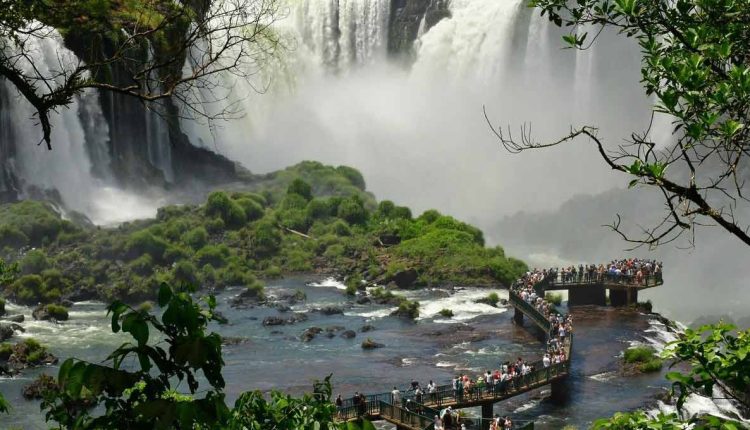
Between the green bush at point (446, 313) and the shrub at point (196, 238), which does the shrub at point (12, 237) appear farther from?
the green bush at point (446, 313)

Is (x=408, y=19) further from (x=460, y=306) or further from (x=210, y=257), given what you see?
(x=460, y=306)

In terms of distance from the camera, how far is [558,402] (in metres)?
28.1

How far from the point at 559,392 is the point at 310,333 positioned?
39.1 feet

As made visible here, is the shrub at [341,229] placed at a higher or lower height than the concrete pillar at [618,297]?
higher

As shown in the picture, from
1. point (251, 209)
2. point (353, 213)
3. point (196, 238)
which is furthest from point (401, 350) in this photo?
point (251, 209)

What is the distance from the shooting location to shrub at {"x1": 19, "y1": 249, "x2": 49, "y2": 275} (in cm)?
4194

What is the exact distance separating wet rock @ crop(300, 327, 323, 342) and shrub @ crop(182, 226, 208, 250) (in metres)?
14.3

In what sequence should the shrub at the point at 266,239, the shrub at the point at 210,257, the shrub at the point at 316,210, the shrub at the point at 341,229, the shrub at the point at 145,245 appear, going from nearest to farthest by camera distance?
1. the shrub at the point at 145,245
2. the shrub at the point at 210,257
3. the shrub at the point at 266,239
4. the shrub at the point at 341,229
5. the shrub at the point at 316,210

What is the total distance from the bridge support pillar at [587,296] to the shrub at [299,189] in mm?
21996

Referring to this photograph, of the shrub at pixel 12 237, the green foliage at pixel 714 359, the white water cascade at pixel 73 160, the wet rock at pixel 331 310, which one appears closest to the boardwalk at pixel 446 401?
the wet rock at pixel 331 310

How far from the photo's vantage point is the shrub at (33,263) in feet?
138

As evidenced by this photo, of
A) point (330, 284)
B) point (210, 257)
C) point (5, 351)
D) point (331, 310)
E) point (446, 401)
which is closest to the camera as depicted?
point (446, 401)

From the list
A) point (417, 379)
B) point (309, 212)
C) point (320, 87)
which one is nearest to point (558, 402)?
point (417, 379)

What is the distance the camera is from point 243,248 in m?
51.0
